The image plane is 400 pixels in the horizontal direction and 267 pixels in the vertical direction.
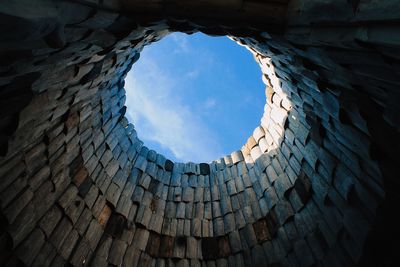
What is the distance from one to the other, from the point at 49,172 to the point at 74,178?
0.51 metres

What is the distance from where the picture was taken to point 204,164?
652cm

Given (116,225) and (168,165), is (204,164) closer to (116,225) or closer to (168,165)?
(168,165)

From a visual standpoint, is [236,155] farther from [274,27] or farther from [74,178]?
[274,27]

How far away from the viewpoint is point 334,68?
2381 mm

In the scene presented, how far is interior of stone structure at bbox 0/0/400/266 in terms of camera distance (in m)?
2.02

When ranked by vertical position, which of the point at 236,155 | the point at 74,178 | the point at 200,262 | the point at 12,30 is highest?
the point at 12,30

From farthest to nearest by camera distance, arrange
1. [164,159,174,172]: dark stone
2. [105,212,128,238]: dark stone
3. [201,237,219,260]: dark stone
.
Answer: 1. [164,159,174,172]: dark stone
2. [201,237,219,260]: dark stone
3. [105,212,128,238]: dark stone

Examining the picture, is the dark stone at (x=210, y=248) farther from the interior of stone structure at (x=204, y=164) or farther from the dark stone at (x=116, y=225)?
the dark stone at (x=116, y=225)

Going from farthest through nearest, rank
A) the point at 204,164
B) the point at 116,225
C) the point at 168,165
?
the point at 204,164
the point at 168,165
the point at 116,225

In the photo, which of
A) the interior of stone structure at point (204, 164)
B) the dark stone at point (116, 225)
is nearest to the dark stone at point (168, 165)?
the interior of stone structure at point (204, 164)

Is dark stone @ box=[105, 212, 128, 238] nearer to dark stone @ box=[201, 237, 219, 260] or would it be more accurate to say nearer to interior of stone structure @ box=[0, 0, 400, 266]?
interior of stone structure @ box=[0, 0, 400, 266]

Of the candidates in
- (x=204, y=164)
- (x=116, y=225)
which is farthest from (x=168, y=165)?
(x=116, y=225)

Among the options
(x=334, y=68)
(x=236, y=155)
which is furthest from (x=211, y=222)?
(x=334, y=68)

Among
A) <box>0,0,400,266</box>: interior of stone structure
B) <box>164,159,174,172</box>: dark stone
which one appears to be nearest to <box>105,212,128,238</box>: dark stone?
<box>0,0,400,266</box>: interior of stone structure
